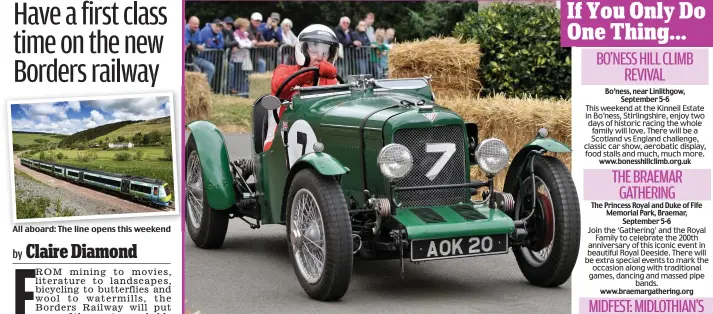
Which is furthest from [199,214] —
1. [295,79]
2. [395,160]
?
[395,160]

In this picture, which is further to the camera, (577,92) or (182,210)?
(577,92)

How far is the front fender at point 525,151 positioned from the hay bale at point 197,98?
12833mm

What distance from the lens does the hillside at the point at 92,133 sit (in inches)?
265

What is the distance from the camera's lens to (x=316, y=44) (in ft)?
32.3

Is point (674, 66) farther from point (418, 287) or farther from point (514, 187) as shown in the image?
point (418, 287)

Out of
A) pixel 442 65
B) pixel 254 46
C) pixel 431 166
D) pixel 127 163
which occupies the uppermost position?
pixel 254 46

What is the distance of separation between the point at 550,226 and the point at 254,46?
18516mm

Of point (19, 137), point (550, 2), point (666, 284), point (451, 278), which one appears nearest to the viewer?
point (19, 137)

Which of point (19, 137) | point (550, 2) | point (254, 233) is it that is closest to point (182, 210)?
point (19, 137)

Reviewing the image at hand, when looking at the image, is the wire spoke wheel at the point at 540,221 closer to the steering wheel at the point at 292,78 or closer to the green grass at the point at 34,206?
the steering wheel at the point at 292,78

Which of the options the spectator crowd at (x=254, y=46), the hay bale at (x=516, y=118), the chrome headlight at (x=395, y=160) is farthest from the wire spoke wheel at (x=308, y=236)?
the spectator crowd at (x=254, y=46)

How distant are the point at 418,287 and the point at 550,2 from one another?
796 centimetres

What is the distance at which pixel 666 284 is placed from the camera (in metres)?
7.54

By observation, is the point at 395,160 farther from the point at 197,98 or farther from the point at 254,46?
the point at 254,46
